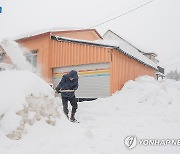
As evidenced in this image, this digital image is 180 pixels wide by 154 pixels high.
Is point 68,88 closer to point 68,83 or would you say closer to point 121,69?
point 68,83

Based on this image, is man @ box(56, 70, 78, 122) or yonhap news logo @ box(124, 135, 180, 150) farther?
man @ box(56, 70, 78, 122)

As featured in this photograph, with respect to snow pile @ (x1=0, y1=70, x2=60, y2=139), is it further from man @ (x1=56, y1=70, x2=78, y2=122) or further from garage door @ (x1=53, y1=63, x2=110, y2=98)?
garage door @ (x1=53, y1=63, x2=110, y2=98)

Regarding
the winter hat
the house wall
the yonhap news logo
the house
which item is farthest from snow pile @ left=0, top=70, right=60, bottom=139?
the house wall

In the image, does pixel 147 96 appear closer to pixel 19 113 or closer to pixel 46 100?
pixel 46 100

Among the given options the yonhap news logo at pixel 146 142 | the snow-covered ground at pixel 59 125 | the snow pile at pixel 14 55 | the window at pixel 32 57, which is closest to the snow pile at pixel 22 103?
the snow-covered ground at pixel 59 125

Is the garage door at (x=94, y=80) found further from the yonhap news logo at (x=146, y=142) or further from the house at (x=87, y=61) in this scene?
the yonhap news logo at (x=146, y=142)

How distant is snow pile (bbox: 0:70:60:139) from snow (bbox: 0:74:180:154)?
3 centimetres

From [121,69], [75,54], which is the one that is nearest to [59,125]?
[121,69]

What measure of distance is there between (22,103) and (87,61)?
756 centimetres

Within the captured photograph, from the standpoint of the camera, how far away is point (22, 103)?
5.70m

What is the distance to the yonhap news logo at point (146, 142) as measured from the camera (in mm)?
5746

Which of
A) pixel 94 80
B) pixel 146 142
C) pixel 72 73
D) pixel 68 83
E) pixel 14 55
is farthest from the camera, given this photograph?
pixel 94 80

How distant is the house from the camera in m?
12.2

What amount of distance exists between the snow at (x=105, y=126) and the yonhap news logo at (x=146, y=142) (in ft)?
0.44
